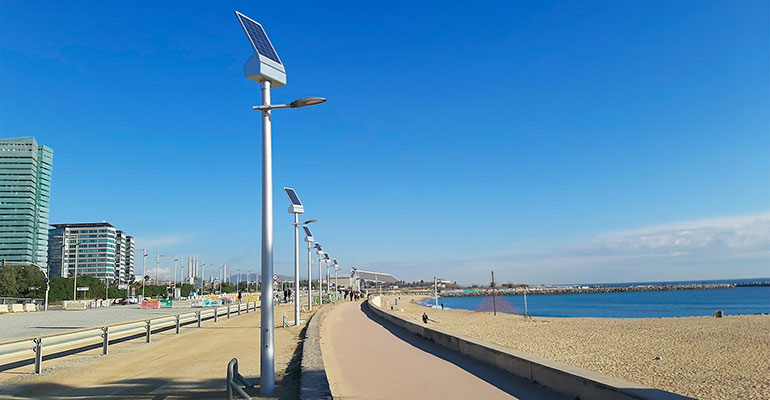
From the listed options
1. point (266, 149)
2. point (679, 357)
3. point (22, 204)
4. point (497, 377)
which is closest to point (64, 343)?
point (266, 149)

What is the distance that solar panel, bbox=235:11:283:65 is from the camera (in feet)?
28.8

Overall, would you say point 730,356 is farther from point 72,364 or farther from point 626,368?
point 72,364

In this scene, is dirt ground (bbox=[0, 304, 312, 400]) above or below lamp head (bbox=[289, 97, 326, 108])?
below

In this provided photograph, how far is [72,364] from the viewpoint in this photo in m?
12.2

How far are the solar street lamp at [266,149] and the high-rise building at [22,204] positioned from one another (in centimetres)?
17386

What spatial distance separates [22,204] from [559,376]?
185279 mm

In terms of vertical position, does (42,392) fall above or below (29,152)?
below

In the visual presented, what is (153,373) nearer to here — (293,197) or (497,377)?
(497,377)

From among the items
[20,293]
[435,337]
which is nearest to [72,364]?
[435,337]

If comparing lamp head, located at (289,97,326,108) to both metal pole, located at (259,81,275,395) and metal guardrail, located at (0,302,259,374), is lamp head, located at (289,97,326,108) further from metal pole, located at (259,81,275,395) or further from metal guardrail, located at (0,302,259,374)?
metal guardrail, located at (0,302,259,374)

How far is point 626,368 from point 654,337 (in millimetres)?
10836

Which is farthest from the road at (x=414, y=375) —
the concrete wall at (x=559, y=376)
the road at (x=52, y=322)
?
the road at (x=52, y=322)

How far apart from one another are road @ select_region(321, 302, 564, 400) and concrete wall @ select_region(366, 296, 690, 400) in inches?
5.7

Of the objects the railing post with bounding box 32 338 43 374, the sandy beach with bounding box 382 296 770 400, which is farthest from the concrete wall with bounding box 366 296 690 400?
the railing post with bounding box 32 338 43 374
